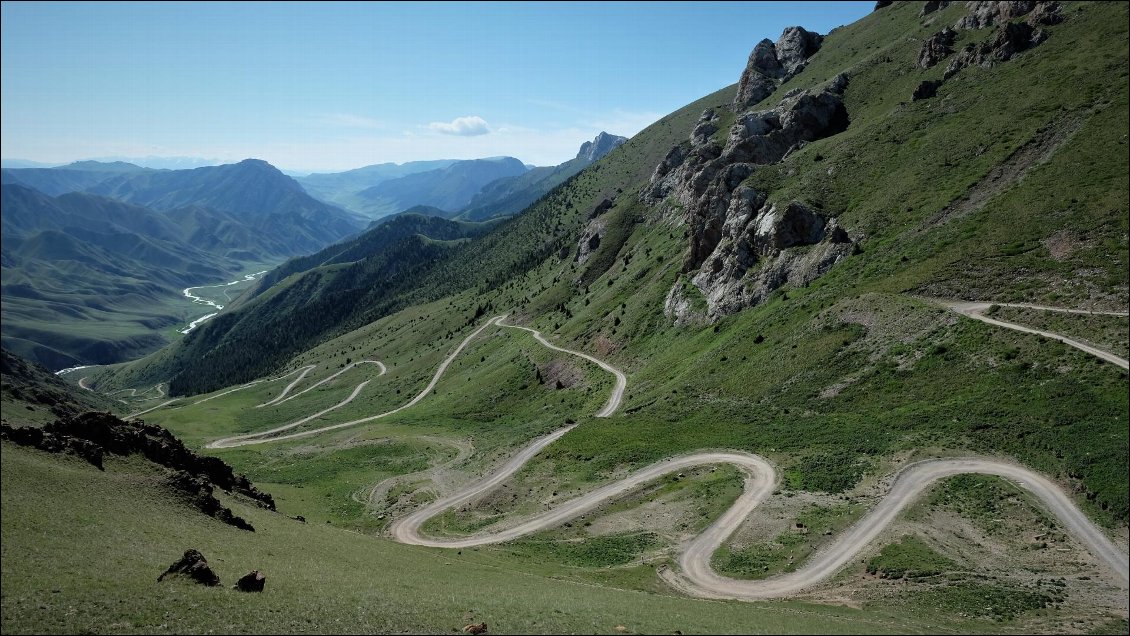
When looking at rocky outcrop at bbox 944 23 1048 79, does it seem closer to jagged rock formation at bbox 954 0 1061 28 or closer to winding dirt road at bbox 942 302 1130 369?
jagged rock formation at bbox 954 0 1061 28

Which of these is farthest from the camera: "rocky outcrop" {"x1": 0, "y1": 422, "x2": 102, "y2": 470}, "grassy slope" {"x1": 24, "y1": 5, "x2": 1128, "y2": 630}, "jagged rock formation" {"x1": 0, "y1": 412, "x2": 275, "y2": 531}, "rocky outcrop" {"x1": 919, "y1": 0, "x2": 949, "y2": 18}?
"rocky outcrop" {"x1": 919, "y1": 0, "x2": 949, "y2": 18}

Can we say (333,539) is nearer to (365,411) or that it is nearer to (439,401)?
(439,401)

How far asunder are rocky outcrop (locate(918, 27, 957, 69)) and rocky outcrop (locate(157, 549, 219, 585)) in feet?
478

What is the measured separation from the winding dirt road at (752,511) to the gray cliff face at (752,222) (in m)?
30.4

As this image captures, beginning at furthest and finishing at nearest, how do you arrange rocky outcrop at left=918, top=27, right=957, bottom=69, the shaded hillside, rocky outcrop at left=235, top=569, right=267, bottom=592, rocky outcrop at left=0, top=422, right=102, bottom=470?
rocky outcrop at left=918, top=27, right=957, bottom=69
the shaded hillside
rocky outcrop at left=0, top=422, right=102, bottom=470
rocky outcrop at left=235, top=569, right=267, bottom=592

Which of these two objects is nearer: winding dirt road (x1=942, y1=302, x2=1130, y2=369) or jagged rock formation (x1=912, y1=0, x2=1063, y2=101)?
winding dirt road (x1=942, y1=302, x2=1130, y2=369)

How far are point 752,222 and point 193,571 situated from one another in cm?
9406

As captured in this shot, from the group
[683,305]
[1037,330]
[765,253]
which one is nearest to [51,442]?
[1037,330]

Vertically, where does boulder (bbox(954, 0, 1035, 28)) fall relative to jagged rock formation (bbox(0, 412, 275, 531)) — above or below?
above

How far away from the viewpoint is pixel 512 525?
58.8 metres

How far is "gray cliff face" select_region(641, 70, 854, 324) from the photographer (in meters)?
89.7

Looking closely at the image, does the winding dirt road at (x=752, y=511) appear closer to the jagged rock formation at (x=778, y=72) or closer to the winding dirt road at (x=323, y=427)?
the winding dirt road at (x=323, y=427)

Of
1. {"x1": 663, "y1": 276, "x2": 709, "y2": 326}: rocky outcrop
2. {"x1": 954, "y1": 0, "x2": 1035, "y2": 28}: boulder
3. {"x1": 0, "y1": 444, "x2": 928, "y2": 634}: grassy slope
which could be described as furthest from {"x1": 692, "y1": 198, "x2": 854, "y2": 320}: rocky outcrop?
{"x1": 954, "y1": 0, "x2": 1035, "y2": 28}: boulder

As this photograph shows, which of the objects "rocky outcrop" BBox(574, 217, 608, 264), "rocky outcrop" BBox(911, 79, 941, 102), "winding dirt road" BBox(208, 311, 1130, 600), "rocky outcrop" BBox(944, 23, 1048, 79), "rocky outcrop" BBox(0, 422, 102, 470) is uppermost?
"rocky outcrop" BBox(944, 23, 1048, 79)
